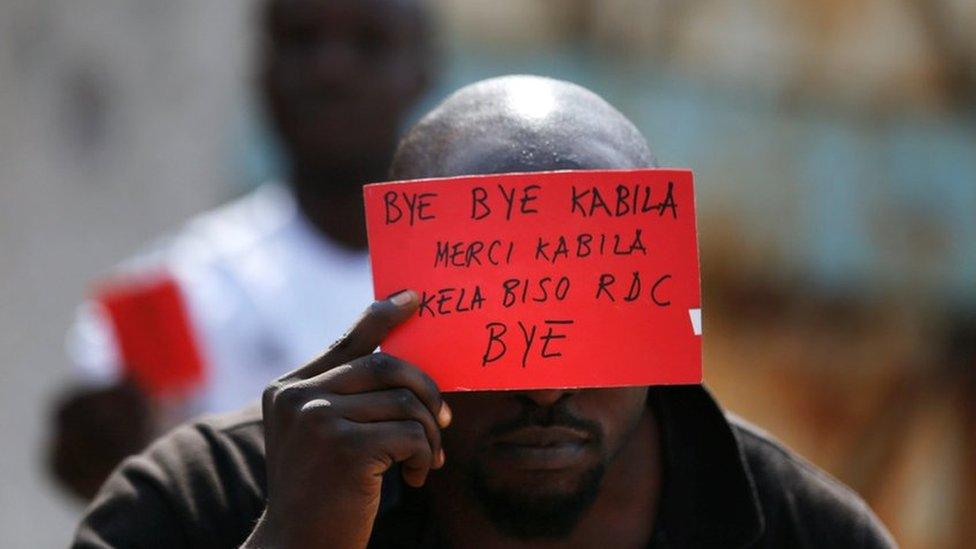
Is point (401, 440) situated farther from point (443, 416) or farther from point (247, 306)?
point (247, 306)

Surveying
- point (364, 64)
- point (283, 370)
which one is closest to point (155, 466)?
point (283, 370)

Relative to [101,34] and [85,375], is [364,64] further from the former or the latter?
[101,34]

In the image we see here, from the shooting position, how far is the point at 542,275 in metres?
2.87

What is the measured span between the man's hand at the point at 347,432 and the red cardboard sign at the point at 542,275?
0.05 metres

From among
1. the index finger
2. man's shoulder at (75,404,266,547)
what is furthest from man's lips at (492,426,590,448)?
man's shoulder at (75,404,266,547)

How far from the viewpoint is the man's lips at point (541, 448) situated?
2980mm

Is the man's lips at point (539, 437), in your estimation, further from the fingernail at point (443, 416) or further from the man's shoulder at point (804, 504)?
the man's shoulder at point (804, 504)

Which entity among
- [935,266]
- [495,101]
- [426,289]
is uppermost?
[495,101]

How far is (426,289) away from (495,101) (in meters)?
0.50

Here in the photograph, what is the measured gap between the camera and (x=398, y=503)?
3246mm

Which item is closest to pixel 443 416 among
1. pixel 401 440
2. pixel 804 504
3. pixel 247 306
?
pixel 401 440

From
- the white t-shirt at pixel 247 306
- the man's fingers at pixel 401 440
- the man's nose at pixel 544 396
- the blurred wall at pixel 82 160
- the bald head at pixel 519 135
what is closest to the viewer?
the man's fingers at pixel 401 440

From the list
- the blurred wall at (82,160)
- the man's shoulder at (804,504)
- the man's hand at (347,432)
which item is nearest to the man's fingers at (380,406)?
the man's hand at (347,432)

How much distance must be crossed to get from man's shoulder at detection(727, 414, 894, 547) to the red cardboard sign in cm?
56
